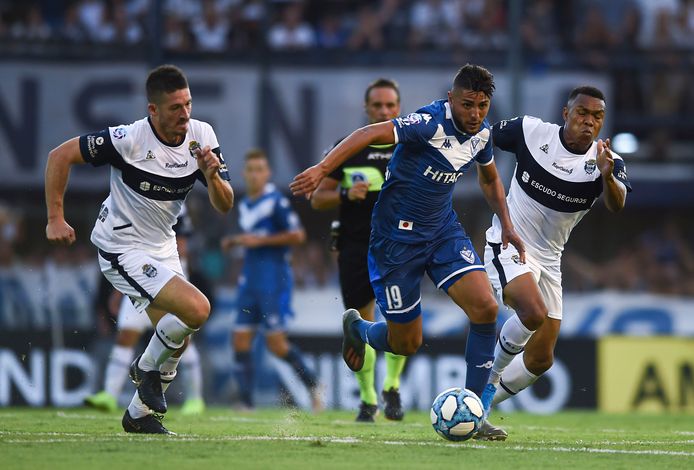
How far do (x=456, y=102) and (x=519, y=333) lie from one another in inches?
72.2

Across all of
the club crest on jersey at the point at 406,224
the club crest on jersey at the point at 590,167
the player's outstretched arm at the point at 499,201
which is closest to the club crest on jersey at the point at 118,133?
the club crest on jersey at the point at 406,224

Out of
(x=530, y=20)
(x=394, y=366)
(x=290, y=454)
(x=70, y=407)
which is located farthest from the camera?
(x=530, y=20)

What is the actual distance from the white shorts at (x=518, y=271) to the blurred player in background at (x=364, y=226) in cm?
140

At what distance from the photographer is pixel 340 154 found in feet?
25.2

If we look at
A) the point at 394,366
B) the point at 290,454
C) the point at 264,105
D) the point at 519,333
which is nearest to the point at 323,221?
the point at 264,105

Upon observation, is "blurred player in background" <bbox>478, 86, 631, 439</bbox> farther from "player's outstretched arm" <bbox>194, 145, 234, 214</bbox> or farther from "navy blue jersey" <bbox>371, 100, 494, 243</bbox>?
"player's outstretched arm" <bbox>194, 145, 234, 214</bbox>

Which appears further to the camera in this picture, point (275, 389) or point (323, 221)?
point (323, 221)

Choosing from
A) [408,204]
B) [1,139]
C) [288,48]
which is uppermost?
[288,48]

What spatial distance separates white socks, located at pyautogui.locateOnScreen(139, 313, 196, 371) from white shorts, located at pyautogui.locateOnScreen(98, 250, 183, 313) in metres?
0.20

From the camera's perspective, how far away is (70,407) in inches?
587

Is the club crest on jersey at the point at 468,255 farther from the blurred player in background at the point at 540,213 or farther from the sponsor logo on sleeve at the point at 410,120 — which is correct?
the sponsor logo on sleeve at the point at 410,120

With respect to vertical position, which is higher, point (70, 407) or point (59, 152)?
point (59, 152)

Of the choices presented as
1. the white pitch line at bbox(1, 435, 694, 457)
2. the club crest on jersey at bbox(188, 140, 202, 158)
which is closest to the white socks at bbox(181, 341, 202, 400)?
the white pitch line at bbox(1, 435, 694, 457)

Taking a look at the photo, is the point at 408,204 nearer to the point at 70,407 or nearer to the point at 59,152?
the point at 59,152
